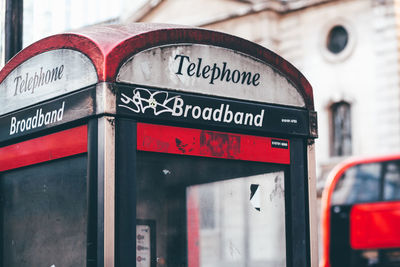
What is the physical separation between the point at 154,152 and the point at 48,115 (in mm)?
716

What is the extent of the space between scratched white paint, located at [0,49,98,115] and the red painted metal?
45 mm

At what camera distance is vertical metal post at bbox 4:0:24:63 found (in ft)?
21.8

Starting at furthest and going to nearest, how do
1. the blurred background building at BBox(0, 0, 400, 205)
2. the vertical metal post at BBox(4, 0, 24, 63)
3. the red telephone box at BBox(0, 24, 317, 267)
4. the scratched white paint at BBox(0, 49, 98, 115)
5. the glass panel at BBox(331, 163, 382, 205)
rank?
1. the blurred background building at BBox(0, 0, 400, 205)
2. the glass panel at BBox(331, 163, 382, 205)
3. the vertical metal post at BBox(4, 0, 24, 63)
4. the scratched white paint at BBox(0, 49, 98, 115)
5. the red telephone box at BBox(0, 24, 317, 267)

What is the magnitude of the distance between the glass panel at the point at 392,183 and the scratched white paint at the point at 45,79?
9.85 metres

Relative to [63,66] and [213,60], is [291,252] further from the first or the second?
[63,66]

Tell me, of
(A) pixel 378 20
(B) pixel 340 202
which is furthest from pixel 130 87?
(A) pixel 378 20

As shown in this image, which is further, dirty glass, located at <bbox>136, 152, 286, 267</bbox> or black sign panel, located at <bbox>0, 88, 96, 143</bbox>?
dirty glass, located at <bbox>136, 152, 286, 267</bbox>

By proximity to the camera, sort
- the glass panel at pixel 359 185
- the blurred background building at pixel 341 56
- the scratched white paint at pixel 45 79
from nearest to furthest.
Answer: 1. the scratched white paint at pixel 45 79
2. the glass panel at pixel 359 185
3. the blurred background building at pixel 341 56

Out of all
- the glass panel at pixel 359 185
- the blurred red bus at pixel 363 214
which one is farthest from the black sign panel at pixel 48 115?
the glass panel at pixel 359 185

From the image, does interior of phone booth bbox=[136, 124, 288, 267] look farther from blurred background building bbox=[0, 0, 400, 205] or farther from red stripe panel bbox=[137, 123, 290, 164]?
blurred background building bbox=[0, 0, 400, 205]

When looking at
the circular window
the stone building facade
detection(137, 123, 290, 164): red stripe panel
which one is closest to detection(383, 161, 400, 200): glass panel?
detection(137, 123, 290, 164): red stripe panel

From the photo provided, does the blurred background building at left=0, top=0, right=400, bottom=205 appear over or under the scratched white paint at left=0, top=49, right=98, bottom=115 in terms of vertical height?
over

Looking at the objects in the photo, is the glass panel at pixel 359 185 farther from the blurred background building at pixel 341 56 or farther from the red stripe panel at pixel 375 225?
the blurred background building at pixel 341 56

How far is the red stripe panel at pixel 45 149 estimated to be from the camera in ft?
14.6
